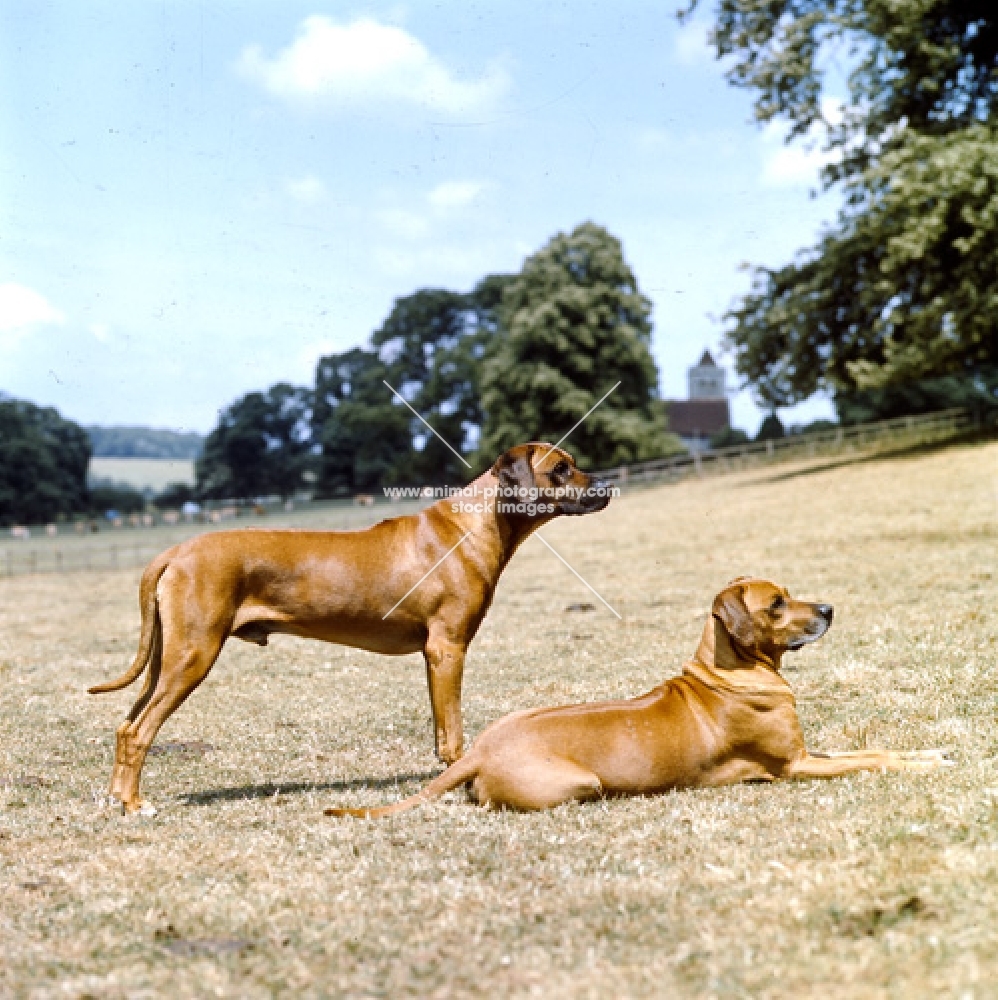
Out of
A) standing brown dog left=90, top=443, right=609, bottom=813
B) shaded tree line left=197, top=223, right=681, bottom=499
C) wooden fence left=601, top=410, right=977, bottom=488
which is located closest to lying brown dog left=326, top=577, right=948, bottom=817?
standing brown dog left=90, top=443, right=609, bottom=813

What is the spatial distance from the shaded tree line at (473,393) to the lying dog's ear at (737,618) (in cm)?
3547

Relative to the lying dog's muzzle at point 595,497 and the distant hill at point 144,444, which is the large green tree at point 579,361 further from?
the lying dog's muzzle at point 595,497

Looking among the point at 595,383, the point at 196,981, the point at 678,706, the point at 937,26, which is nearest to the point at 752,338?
the point at 937,26

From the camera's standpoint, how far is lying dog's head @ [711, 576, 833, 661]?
6.61m

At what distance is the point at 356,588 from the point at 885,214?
84.2ft

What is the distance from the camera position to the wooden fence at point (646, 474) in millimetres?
39969

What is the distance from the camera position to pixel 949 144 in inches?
1097

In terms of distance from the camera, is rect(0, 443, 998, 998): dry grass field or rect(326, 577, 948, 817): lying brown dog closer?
rect(0, 443, 998, 998): dry grass field

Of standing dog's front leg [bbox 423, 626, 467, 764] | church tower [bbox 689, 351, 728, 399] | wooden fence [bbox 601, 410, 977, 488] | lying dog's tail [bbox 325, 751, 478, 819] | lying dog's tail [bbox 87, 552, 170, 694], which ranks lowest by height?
lying dog's tail [bbox 325, 751, 478, 819]

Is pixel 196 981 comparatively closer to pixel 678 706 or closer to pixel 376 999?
pixel 376 999

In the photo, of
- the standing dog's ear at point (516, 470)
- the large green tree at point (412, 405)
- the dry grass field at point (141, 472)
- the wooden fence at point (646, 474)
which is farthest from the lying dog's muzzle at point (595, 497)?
the dry grass field at point (141, 472)

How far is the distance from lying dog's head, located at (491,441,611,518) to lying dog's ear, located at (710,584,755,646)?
1.23 meters

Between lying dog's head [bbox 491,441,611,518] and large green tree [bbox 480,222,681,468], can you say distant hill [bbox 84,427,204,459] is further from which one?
lying dog's head [bbox 491,441,611,518]

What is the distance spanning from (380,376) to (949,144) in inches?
1589
